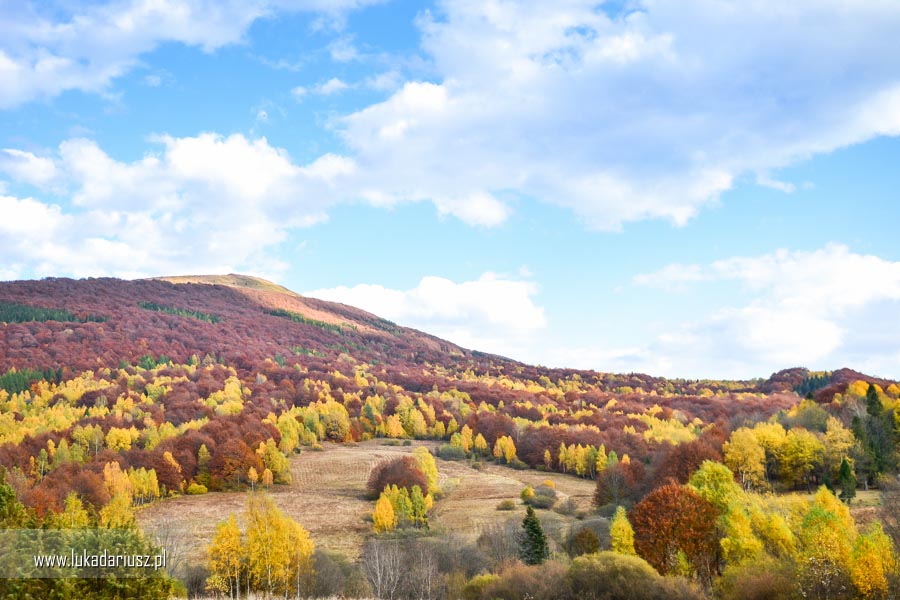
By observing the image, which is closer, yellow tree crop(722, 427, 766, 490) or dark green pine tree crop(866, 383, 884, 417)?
yellow tree crop(722, 427, 766, 490)

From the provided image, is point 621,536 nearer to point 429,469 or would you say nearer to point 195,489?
point 429,469

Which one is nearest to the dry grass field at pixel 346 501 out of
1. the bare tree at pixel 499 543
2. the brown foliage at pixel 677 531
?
the bare tree at pixel 499 543

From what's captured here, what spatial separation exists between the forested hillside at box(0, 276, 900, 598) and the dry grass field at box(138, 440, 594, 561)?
268cm

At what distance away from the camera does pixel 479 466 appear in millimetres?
130000

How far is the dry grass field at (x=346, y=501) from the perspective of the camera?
76.2 m

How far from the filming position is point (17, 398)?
15950 centimetres

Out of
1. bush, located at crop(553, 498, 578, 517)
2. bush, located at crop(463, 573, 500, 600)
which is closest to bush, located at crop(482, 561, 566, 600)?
bush, located at crop(463, 573, 500, 600)

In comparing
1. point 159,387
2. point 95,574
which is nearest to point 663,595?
point 95,574

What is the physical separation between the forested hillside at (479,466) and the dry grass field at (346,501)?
2.68 meters

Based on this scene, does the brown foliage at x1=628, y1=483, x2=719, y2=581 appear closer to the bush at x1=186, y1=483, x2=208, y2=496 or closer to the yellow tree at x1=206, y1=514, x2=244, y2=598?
the yellow tree at x1=206, y1=514, x2=244, y2=598

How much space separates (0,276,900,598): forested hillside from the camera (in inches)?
1517

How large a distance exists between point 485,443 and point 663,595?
376 ft

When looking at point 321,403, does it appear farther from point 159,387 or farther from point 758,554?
point 758,554

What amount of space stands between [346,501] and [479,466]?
4215 centimetres
